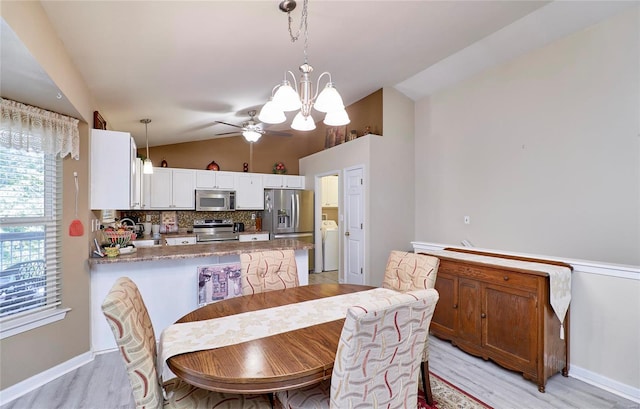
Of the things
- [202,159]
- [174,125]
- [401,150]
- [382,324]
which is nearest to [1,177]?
[174,125]

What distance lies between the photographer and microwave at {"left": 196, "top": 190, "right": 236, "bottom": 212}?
524 cm

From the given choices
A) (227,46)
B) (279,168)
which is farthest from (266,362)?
(279,168)

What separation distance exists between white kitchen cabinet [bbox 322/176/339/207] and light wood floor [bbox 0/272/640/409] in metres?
3.96

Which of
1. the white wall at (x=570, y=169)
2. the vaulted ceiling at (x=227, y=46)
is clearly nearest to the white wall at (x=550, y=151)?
the white wall at (x=570, y=169)

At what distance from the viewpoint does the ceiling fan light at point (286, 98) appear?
1712 millimetres

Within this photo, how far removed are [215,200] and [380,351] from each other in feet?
15.6

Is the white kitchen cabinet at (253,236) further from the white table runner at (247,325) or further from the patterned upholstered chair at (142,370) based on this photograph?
the patterned upholstered chair at (142,370)

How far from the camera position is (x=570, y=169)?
9.29 ft

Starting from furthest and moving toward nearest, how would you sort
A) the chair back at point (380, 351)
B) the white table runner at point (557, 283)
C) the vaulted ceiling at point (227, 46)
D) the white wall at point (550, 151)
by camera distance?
the white wall at point (550, 151) < the white table runner at point (557, 283) < the vaulted ceiling at point (227, 46) < the chair back at point (380, 351)

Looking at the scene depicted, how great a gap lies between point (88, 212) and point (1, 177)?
1.97 ft

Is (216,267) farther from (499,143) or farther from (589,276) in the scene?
(499,143)

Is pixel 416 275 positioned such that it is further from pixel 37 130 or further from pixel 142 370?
pixel 37 130

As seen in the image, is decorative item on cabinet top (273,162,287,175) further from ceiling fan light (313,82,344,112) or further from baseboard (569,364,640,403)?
baseboard (569,364,640,403)

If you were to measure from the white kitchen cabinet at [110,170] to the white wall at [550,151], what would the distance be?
12.1ft
